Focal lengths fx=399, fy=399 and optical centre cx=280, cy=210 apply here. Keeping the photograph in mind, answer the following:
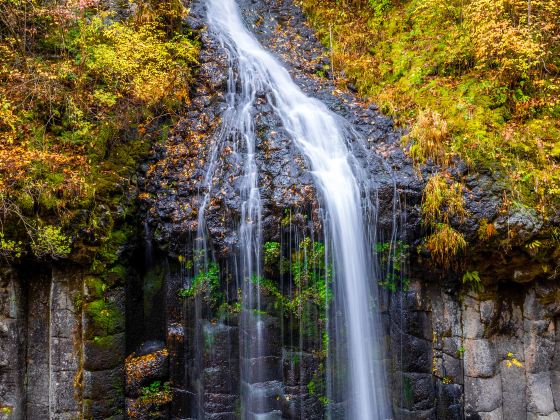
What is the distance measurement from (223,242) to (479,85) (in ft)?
19.1

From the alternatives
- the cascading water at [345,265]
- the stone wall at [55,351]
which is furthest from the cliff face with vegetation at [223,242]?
the cascading water at [345,265]

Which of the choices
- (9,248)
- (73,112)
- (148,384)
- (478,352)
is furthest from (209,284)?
(478,352)

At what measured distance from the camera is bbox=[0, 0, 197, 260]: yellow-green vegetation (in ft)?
18.9

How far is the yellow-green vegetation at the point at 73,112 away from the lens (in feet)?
18.9

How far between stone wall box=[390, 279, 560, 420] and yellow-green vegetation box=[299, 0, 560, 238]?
1308 mm

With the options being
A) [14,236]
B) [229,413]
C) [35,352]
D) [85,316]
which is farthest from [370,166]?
[35,352]

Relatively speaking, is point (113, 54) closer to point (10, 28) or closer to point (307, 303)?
point (10, 28)

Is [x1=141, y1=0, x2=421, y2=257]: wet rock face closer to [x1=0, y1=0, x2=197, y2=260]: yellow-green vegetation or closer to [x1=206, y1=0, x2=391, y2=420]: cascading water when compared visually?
[x1=206, y1=0, x2=391, y2=420]: cascading water

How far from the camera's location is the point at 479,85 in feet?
25.6

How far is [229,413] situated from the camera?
20.5ft

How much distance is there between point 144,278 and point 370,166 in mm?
4407

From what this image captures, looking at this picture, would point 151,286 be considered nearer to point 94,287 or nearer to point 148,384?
point 94,287

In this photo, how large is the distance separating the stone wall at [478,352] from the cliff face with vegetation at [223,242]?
0.08 feet

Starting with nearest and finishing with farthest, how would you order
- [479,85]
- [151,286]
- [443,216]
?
[443,216] < [151,286] < [479,85]
